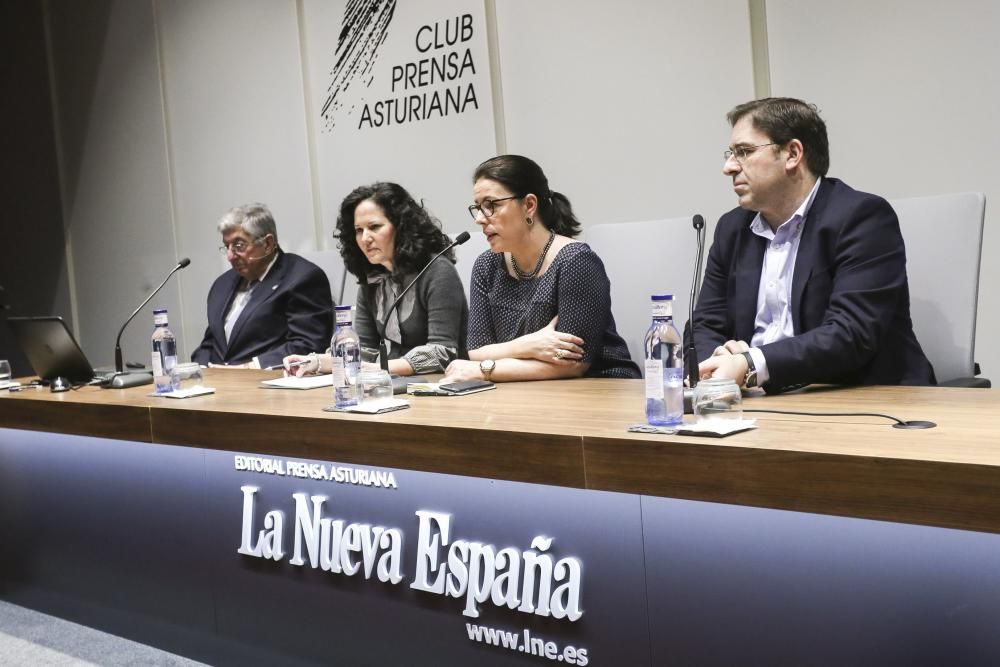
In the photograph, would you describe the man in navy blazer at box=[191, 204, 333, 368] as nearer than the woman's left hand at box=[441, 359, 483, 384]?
No

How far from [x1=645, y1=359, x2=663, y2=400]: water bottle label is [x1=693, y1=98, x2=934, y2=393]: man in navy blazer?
328 mm

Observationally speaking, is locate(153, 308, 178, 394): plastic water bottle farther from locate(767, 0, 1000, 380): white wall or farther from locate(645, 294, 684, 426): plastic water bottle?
locate(767, 0, 1000, 380): white wall

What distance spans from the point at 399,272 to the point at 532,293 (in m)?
0.68

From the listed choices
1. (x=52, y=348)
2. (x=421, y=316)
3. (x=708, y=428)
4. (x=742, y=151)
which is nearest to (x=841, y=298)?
(x=742, y=151)

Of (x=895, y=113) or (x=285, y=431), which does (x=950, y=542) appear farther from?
(x=895, y=113)

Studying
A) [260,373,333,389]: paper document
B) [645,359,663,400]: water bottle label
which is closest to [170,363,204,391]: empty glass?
[260,373,333,389]: paper document

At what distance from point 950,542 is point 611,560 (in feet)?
1.74

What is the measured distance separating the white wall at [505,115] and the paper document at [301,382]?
116 cm

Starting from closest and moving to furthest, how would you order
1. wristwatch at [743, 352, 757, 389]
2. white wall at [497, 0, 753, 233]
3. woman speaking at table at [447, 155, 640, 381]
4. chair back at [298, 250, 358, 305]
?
wristwatch at [743, 352, 757, 389]
woman speaking at table at [447, 155, 640, 381]
white wall at [497, 0, 753, 233]
chair back at [298, 250, 358, 305]

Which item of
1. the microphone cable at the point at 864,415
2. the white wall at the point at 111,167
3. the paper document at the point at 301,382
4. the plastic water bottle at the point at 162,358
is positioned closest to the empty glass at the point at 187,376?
the plastic water bottle at the point at 162,358

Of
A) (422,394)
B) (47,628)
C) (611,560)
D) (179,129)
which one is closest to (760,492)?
(611,560)

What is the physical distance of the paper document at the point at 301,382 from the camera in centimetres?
245

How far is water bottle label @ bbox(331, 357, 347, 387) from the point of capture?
6.48 feet

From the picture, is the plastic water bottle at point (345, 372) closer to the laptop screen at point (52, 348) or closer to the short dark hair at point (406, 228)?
the short dark hair at point (406, 228)
